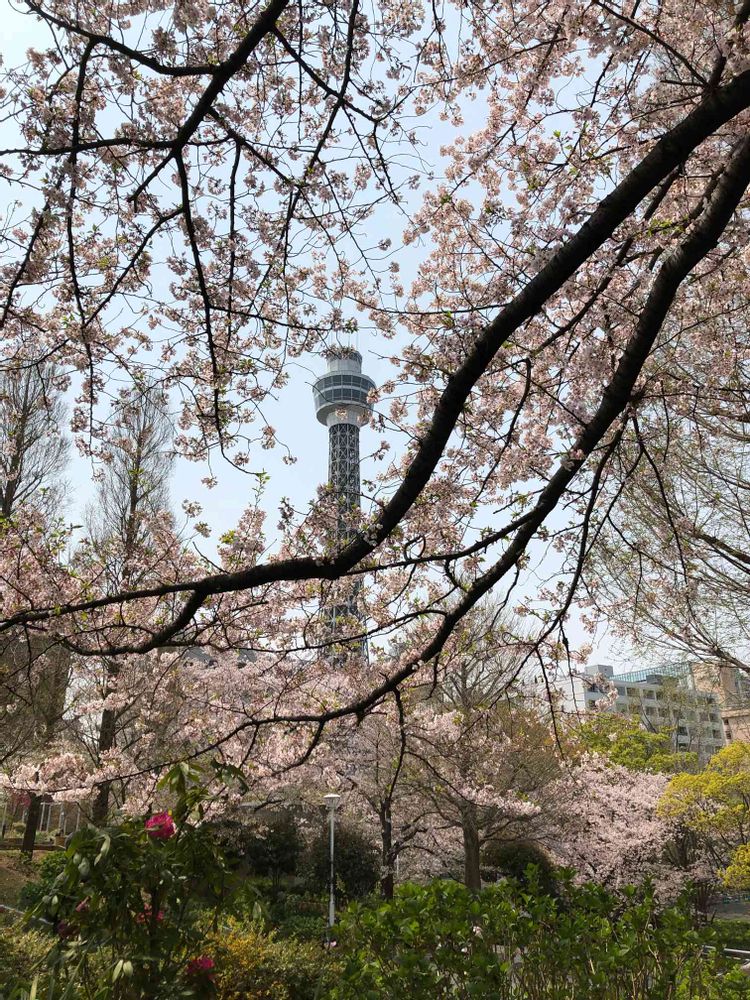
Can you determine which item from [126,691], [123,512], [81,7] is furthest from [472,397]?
[123,512]

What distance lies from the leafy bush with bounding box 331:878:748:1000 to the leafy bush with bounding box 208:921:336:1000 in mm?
1939

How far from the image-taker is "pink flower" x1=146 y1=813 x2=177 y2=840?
2512 mm

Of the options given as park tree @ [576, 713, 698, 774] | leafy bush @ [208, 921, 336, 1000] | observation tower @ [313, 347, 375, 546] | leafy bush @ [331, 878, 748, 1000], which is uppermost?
observation tower @ [313, 347, 375, 546]

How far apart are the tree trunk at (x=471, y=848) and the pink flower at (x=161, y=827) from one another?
33.5ft

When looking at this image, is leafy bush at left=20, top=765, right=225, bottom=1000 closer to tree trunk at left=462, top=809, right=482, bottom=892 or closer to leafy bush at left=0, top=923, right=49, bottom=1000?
leafy bush at left=0, top=923, right=49, bottom=1000

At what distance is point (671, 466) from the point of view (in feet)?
23.7

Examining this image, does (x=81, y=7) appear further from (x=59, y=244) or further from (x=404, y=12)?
(x=404, y=12)

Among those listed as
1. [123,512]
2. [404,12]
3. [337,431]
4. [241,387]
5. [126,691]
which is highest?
[337,431]

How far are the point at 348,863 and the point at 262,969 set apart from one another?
10.6 m

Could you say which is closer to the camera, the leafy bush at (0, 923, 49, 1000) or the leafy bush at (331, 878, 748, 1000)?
the leafy bush at (331, 878, 748, 1000)

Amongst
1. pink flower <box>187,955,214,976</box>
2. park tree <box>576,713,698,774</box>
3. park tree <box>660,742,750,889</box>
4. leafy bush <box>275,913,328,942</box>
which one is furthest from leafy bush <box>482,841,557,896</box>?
pink flower <box>187,955,214,976</box>

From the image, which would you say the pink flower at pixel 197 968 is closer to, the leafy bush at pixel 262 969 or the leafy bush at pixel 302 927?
the leafy bush at pixel 262 969

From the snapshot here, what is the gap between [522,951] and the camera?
3.35m

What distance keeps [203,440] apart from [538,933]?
129 inches
